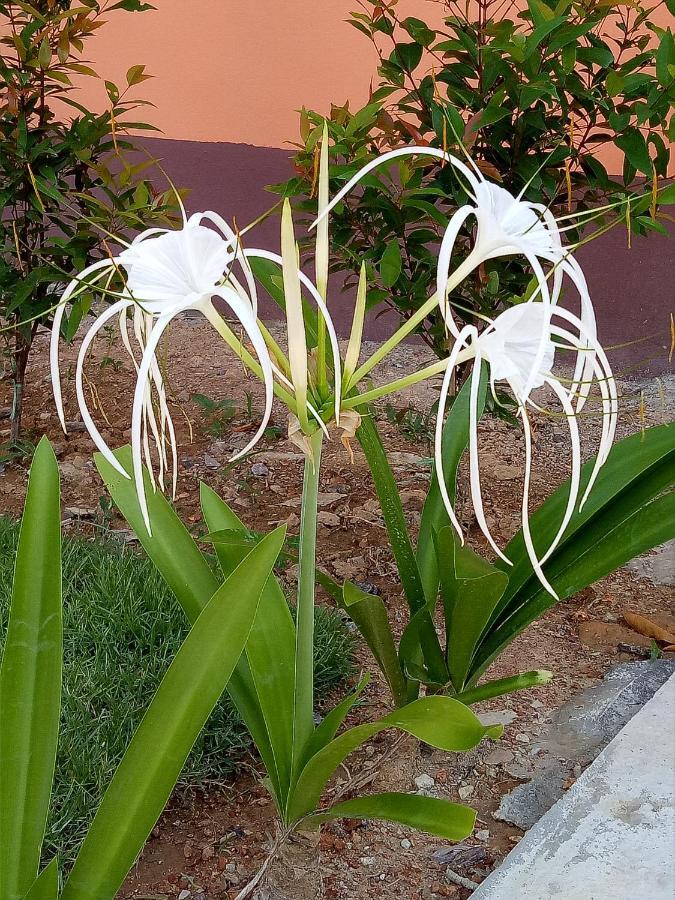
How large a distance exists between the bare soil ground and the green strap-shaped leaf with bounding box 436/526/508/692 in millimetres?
220

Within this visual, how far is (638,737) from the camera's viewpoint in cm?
160

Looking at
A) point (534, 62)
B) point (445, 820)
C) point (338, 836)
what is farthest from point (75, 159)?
point (445, 820)

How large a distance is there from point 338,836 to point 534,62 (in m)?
1.40

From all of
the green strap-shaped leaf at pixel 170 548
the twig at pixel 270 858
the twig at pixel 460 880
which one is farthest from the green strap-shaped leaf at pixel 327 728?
the twig at pixel 460 880

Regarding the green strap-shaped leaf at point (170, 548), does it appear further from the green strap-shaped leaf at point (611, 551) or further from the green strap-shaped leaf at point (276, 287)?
the green strap-shaped leaf at point (611, 551)

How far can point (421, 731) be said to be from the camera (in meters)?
1.10

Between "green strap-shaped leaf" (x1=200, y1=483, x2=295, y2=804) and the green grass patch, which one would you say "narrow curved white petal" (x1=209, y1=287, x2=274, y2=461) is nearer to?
"green strap-shaped leaf" (x1=200, y1=483, x2=295, y2=804)

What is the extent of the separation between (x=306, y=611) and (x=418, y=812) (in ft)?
0.94

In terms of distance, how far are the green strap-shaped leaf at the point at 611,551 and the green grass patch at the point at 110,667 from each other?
1.74 feet

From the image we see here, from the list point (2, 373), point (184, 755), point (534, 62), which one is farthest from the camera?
point (2, 373)

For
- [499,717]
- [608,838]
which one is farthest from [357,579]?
[608,838]

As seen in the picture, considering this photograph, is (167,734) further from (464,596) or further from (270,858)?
(464,596)

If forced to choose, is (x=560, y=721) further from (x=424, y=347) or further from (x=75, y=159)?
(x=424, y=347)

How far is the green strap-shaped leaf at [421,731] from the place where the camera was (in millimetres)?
1085
